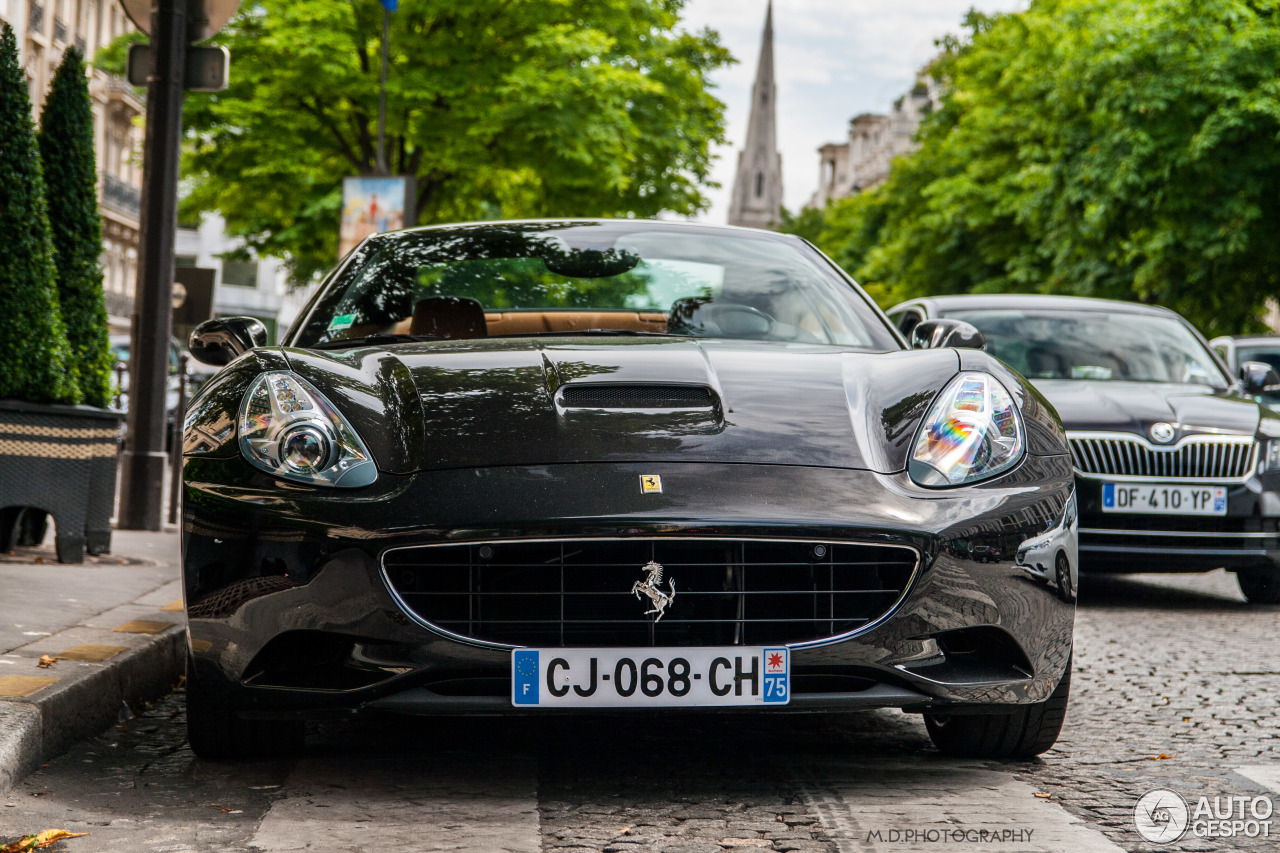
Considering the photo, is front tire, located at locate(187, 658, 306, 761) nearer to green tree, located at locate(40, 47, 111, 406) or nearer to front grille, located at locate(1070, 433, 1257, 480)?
green tree, located at locate(40, 47, 111, 406)

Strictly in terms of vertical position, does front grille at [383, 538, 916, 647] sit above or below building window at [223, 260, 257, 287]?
below

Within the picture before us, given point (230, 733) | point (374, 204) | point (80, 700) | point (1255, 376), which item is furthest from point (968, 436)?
point (374, 204)

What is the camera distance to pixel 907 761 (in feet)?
12.9

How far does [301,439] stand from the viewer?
11.7 feet

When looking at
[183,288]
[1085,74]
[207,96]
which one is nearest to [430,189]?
[207,96]

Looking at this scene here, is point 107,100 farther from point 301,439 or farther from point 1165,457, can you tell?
point 301,439

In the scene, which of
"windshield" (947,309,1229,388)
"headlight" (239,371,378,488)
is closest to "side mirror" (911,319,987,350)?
"headlight" (239,371,378,488)

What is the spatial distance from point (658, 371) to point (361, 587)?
3.07 ft

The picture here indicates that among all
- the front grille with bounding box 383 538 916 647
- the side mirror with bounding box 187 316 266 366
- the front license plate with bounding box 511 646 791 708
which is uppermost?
the side mirror with bounding box 187 316 266 366

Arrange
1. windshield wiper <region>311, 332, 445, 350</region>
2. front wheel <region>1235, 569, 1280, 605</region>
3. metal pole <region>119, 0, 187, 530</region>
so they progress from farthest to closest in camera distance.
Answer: metal pole <region>119, 0, 187, 530</region> < front wheel <region>1235, 569, 1280, 605</region> < windshield wiper <region>311, 332, 445, 350</region>

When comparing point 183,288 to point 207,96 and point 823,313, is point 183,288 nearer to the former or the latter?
point 823,313

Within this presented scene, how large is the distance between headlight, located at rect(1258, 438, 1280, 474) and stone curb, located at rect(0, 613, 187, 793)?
5.04m

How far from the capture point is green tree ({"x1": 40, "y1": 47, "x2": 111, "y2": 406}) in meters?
8.15

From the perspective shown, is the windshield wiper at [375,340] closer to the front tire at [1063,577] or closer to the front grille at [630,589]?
→ the front grille at [630,589]
